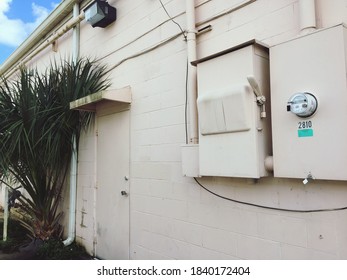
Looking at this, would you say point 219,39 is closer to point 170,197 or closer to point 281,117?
point 281,117

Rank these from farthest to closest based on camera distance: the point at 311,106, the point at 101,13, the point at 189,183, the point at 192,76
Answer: the point at 101,13 → the point at 189,183 → the point at 192,76 → the point at 311,106

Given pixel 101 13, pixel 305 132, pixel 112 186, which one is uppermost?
pixel 101 13

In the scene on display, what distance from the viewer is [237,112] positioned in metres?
1.92

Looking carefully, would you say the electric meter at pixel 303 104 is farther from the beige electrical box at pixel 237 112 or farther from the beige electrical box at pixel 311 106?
the beige electrical box at pixel 237 112

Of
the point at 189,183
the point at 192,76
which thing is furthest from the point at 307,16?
the point at 189,183

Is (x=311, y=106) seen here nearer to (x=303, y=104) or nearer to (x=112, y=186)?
(x=303, y=104)

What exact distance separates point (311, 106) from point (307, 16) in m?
0.66

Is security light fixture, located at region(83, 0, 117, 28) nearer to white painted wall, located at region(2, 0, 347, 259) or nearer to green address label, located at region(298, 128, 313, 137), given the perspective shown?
white painted wall, located at region(2, 0, 347, 259)

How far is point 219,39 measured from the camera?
2498 mm

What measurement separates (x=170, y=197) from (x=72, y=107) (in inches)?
73.0

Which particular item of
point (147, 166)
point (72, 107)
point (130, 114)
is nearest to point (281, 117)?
point (147, 166)

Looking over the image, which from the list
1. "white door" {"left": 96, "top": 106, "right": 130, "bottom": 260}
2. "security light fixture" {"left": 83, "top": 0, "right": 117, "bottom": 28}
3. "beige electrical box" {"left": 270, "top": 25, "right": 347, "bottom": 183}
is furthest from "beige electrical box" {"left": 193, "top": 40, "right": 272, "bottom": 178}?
"security light fixture" {"left": 83, "top": 0, "right": 117, "bottom": 28}

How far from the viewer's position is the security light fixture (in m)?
3.75

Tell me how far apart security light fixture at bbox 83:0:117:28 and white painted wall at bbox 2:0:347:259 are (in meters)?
0.11
